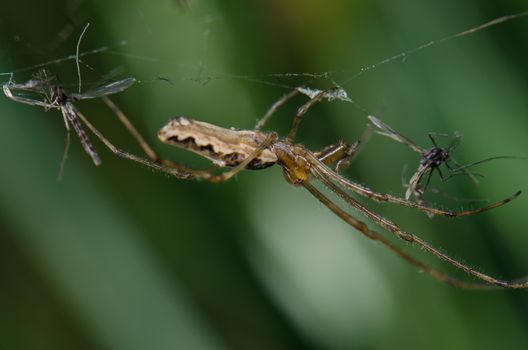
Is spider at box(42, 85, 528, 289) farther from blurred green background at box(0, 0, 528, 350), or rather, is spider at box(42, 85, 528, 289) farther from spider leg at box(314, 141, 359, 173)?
blurred green background at box(0, 0, 528, 350)

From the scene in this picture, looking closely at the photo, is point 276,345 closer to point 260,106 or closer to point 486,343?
point 486,343

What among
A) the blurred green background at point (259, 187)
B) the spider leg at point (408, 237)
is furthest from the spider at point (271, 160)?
the blurred green background at point (259, 187)

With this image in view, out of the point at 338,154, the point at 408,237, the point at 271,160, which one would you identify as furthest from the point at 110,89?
the point at 408,237

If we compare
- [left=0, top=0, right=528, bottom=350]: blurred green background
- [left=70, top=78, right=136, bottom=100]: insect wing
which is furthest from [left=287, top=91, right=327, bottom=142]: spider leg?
[left=0, top=0, right=528, bottom=350]: blurred green background

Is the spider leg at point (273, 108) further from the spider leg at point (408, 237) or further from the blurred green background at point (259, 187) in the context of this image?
the blurred green background at point (259, 187)

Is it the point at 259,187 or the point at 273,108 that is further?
the point at 259,187

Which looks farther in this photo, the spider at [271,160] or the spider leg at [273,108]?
the spider leg at [273,108]

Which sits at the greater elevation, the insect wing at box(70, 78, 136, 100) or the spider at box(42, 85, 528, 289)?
the insect wing at box(70, 78, 136, 100)

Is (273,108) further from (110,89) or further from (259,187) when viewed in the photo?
(259,187)
